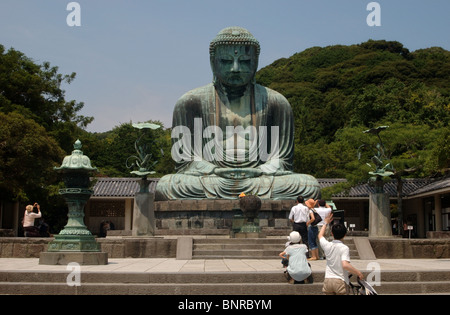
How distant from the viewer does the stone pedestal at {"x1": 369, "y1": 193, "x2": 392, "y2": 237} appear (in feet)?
45.1

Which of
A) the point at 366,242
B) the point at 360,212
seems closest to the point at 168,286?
the point at 366,242

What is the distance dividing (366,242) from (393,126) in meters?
13.3

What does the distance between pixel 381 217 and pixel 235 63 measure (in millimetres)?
6359

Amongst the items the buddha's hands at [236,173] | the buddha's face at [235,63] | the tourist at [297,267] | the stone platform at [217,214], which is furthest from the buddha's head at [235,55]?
the tourist at [297,267]

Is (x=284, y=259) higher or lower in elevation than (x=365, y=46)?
lower

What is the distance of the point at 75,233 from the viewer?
9.73 metres

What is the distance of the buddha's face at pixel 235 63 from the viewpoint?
56.7 ft

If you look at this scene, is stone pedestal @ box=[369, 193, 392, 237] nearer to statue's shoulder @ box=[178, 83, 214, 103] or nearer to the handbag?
the handbag

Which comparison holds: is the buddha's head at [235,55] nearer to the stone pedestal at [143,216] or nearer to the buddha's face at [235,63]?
the buddha's face at [235,63]

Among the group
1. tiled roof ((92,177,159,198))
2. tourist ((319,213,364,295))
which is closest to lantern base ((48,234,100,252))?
tourist ((319,213,364,295))

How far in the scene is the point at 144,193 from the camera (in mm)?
12734

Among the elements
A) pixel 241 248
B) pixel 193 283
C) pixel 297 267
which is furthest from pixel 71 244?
pixel 297 267

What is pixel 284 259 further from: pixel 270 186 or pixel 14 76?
pixel 14 76

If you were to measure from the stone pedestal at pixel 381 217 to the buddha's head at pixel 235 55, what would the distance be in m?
5.74
